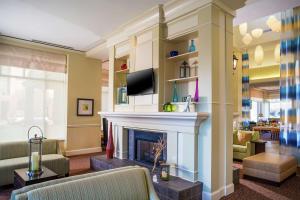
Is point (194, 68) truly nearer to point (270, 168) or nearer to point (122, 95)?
point (122, 95)

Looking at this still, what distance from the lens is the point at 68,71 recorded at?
6.22 metres

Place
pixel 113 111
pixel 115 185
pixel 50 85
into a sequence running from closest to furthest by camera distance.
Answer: pixel 115 185
pixel 113 111
pixel 50 85

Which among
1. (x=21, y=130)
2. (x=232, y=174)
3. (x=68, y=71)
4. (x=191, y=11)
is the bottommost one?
(x=232, y=174)

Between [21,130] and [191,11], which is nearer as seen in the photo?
[191,11]

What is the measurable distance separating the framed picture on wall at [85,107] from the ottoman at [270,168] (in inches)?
177

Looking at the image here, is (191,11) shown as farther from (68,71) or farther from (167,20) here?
(68,71)

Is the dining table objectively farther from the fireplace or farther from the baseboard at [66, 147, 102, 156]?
the fireplace

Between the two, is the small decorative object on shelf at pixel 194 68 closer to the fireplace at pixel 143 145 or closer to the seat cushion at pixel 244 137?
the fireplace at pixel 143 145

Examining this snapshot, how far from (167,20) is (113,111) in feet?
7.68

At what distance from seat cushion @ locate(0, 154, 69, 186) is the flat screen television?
1833 mm

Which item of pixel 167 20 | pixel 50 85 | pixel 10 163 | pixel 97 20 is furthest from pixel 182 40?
pixel 50 85

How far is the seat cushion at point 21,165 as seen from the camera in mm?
3572

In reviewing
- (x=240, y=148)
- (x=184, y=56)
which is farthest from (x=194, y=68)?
(x=240, y=148)

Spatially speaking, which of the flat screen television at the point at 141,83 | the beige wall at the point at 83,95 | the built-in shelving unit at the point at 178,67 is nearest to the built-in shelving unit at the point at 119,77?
the flat screen television at the point at 141,83
